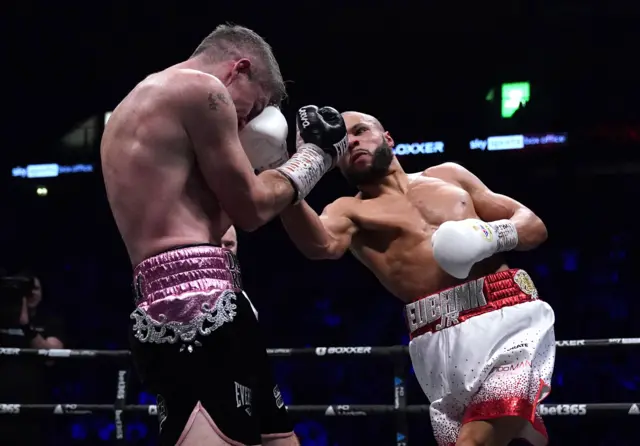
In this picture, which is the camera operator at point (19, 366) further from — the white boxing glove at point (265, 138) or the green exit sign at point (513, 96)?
the green exit sign at point (513, 96)

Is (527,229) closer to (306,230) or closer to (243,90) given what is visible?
(306,230)

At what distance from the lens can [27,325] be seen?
404 centimetres

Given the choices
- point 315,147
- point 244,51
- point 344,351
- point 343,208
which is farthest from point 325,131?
point 344,351

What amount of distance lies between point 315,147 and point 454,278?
30.5 inches

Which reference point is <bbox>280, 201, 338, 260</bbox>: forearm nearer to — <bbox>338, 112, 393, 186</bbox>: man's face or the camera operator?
<bbox>338, 112, 393, 186</bbox>: man's face

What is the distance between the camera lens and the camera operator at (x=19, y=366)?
12.0 feet

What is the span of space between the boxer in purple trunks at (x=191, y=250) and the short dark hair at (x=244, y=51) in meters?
0.14

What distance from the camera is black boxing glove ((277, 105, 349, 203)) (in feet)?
5.56

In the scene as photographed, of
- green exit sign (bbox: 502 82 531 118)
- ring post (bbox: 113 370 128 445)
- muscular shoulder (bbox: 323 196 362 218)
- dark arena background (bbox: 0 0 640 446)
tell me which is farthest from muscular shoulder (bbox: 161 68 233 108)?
green exit sign (bbox: 502 82 531 118)

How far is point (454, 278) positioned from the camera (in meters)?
2.40

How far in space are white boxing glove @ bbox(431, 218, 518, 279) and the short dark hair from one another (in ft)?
2.22

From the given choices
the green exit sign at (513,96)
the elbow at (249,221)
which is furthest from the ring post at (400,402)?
the green exit sign at (513,96)

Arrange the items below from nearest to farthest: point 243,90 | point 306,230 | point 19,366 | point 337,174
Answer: point 243,90 < point 306,230 < point 19,366 < point 337,174

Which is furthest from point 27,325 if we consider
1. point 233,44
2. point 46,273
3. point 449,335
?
point 46,273
